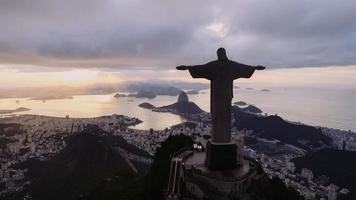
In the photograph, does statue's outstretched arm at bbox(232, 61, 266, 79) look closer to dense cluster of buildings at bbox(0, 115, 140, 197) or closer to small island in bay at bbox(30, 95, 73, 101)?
dense cluster of buildings at bbox(0, 115, 140, 197)

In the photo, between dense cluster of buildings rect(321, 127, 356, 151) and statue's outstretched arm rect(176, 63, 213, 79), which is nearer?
statue's outstretched arm rect(176, 63, 213, 79)

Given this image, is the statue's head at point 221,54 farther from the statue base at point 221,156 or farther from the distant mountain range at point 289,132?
the distant mountain range at point 289,132

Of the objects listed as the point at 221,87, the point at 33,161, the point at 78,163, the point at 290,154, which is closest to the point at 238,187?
the point at 221,87

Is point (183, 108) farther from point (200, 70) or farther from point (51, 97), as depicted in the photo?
point (200, 70)

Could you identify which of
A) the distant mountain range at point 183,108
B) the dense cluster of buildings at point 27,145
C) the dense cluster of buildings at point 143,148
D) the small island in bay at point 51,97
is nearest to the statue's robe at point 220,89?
the dense cluster of buildings at point 143,148

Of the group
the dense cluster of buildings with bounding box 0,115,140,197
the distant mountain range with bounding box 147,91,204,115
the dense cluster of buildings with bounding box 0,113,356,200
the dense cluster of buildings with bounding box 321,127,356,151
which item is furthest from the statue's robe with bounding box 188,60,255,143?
the distant mountain range with bounding box 147,91,204,115

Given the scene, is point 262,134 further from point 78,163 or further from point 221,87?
point 221,87

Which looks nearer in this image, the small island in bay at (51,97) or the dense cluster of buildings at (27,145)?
the dense cluster of buildings at (27,145)
